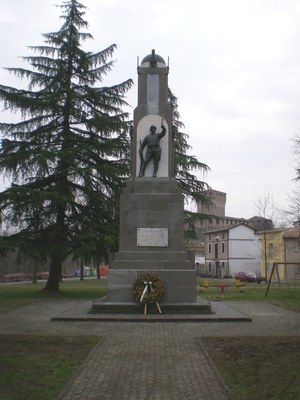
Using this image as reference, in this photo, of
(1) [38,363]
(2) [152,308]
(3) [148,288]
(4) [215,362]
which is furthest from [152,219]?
(1) [38,363]

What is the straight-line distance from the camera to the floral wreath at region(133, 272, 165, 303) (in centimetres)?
1323

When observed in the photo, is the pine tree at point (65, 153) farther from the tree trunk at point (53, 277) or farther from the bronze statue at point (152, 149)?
the bronze statue at point (152, 149)

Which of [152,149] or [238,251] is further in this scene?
[238,251]

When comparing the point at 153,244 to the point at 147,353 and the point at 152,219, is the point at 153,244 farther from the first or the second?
the point at 147,353

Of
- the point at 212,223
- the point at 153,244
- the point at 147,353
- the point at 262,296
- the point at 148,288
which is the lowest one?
the point at 147,353

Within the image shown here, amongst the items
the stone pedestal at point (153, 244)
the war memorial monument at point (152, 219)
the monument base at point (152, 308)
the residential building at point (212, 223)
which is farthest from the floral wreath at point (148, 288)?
the residential building at point (212, 223)

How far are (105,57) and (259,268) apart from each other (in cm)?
5145

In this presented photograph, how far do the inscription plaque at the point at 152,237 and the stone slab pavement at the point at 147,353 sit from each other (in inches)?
121

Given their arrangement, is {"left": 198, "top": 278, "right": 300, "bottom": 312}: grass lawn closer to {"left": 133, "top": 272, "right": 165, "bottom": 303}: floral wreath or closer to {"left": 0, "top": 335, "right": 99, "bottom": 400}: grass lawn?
{"left": 133, "top": 272, "right": 165, "bottom": 303}: floral wreath

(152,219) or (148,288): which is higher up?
(152,219)

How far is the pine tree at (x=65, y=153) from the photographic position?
68.1 feet

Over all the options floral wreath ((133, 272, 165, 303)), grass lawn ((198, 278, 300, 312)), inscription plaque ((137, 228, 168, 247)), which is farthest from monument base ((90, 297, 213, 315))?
grass lawn ((198, 278, 300, 312))

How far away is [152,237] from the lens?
1494 centimetres

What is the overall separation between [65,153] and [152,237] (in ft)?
27.4
